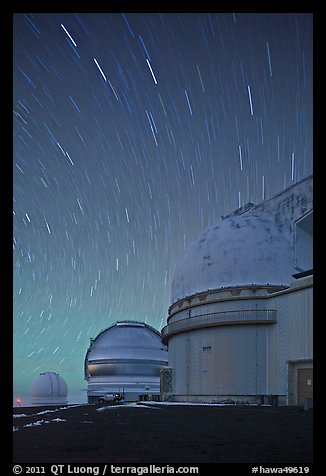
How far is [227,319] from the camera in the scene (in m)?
A: 31.6

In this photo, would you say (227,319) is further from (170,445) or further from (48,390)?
(48,390)

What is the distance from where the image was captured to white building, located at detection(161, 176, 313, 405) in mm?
28609

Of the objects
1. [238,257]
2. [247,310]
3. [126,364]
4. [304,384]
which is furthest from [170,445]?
[126,364]

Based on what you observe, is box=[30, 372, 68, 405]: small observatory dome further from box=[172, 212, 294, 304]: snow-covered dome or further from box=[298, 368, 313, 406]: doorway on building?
box=[298, 368, 313, 406]: doorway on building

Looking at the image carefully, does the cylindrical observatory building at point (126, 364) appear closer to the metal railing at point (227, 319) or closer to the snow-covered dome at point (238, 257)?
the snow-covered dome at point (238, 257)

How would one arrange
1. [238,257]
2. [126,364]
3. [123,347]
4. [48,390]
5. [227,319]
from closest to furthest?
[227,319] < [238,257] < [48,390] < [126,364] < [123,347]

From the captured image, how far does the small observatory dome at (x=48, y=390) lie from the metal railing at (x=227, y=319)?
85.9 feet

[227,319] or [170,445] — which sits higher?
[227,319]

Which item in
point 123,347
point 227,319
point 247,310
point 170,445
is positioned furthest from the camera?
point 123,347

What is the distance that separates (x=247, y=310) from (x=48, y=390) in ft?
107

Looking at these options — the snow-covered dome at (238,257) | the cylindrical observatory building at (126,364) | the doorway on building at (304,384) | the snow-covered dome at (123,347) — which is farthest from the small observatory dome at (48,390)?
the doorway on building at (304,384)

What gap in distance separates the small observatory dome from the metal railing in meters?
26.2

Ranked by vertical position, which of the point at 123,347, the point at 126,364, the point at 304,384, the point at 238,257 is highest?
the point at 238,257

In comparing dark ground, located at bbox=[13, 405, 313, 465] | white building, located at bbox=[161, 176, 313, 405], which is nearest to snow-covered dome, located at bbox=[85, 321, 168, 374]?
white building, located at bbox=[161, 176, 313, 405]
